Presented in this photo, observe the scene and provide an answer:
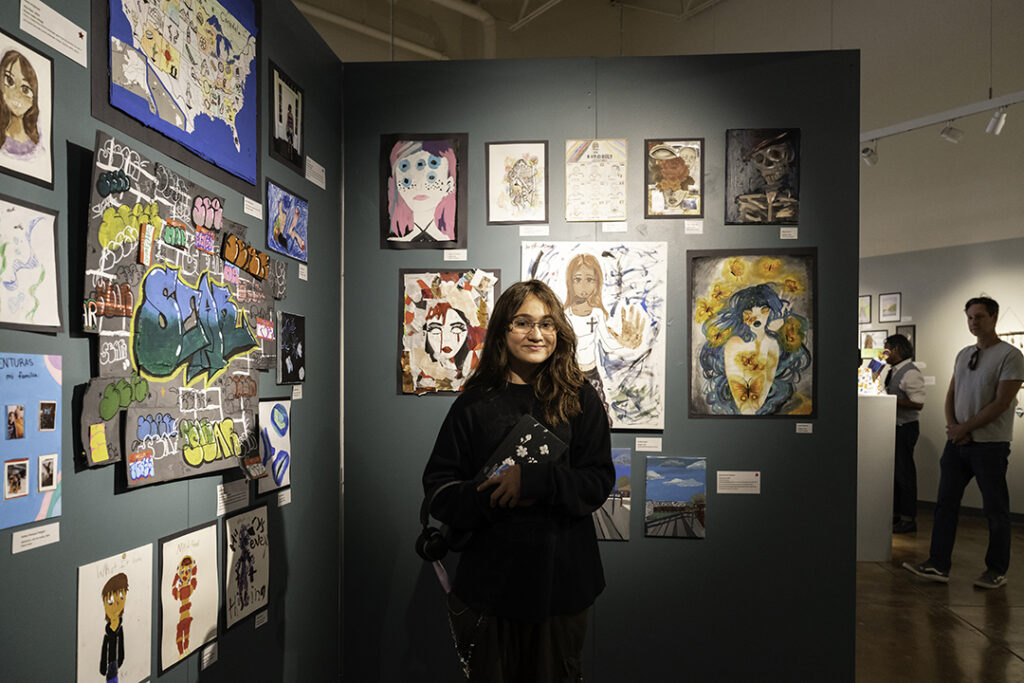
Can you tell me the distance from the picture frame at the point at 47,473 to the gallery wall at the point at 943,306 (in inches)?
292

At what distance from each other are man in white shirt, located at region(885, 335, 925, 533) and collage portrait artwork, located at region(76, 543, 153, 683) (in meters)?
6.55

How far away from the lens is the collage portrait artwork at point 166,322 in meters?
1.56

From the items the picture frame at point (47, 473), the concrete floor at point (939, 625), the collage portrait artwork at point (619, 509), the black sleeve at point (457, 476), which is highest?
the picture frame at point (47, 473)

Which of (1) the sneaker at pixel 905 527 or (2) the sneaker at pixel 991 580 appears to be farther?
(1) the sneaker at pixel 905 527

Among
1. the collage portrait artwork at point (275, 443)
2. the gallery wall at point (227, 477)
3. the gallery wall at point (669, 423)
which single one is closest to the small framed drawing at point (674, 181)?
the gallery wall at point (669, 423)

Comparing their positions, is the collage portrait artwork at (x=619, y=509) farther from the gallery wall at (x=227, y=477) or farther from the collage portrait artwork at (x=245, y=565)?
the collage portrait artwork at (x=245, y=565)

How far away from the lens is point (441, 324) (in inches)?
121

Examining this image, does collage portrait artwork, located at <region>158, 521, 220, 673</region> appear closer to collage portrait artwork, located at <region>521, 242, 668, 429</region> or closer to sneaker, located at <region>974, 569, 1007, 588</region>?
collage portrait artwork, located at <region>521, 242, 668, 429</region>

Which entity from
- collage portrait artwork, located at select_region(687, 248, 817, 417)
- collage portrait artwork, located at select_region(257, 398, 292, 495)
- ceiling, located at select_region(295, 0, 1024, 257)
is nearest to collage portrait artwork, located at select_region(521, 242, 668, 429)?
collage portrait artwork, located at select_region(687, 248, 817, 417)

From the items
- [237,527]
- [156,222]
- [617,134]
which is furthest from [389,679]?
[617,134]

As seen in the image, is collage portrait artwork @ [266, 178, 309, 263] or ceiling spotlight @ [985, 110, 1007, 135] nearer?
collage portrait artwork @ [266, 178, 309, 263]

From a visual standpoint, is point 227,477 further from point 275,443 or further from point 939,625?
point 939,625

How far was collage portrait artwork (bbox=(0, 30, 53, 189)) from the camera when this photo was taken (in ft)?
4.32

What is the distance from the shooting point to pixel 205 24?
6.66 ft
